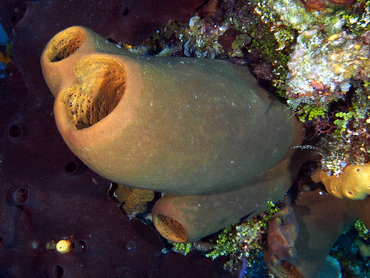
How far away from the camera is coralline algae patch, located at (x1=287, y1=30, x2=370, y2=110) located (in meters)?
2.09

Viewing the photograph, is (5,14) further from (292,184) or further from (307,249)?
(307,249)

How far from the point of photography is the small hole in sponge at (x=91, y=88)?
217 cm

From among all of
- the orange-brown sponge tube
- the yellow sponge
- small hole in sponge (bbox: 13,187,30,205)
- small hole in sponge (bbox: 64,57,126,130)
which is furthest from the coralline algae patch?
Answer: small hole in sponge (bbox: 13,187,30,205)

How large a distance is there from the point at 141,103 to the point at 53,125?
236cm

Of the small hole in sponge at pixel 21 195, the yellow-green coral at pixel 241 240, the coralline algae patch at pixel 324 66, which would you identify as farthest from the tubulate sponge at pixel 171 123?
the small hole in sponge at pixel 21 195

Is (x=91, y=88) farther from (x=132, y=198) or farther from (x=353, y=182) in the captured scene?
(x=353, y=182)

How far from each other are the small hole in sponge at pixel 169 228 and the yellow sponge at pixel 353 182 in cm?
209

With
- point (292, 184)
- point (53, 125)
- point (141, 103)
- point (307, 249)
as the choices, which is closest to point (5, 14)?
point (53, 125)

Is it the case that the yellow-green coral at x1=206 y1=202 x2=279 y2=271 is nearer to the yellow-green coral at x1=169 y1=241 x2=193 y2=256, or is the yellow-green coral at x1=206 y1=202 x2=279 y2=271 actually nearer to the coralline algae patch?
the yellow-green coral at x1=169 y1=241 x2=193 y2=256

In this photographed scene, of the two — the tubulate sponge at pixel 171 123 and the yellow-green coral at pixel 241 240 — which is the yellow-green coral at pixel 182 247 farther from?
the tubulate sponge at pixel 171 123

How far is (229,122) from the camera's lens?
96.9 inches

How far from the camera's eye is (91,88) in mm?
2309

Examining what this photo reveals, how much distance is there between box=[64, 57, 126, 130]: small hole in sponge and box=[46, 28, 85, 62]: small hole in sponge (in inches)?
15.5

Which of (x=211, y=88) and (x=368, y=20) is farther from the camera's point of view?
(x=211, y=88)
